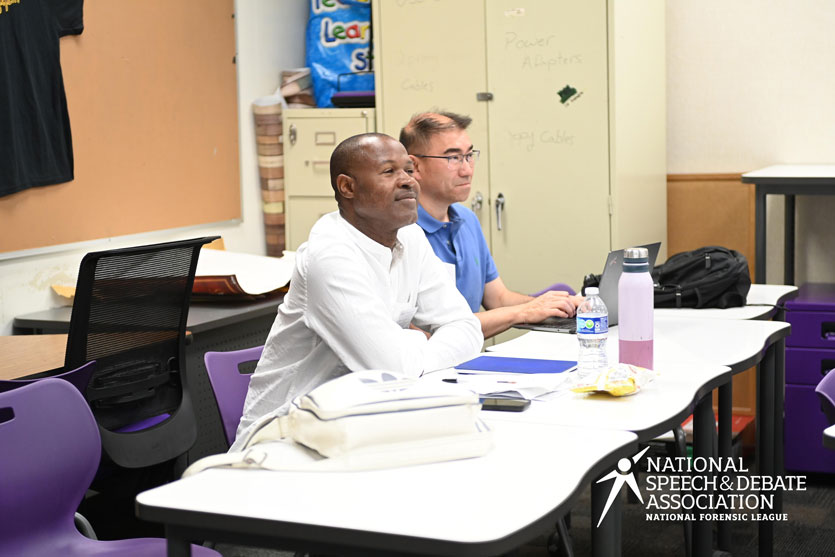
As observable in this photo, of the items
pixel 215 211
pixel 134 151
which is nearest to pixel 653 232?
pixel 215 211

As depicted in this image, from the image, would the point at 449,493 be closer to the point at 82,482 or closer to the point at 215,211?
the point at 82,482

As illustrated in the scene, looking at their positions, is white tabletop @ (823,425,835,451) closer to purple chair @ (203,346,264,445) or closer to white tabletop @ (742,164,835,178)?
purple chair @ (203,346,264,445)

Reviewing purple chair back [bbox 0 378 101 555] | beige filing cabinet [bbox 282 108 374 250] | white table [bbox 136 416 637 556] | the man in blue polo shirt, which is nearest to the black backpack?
the man in blue polo shirt

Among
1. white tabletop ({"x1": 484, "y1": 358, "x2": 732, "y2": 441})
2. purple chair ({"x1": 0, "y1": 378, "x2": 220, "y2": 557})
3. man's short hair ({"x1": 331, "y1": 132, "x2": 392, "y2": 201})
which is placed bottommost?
purple chair ({"x1": 0, "y1": 378, "x2": 220, "y2": 557})

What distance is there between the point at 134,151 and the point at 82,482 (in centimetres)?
227

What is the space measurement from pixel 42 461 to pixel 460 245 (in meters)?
1.53

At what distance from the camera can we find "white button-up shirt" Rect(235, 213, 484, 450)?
202 cm

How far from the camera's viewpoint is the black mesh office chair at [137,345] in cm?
267

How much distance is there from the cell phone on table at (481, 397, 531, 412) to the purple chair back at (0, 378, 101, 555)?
0.79 m

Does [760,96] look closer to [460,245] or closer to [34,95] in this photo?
[460,245]

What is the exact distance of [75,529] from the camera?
2012 millimetres

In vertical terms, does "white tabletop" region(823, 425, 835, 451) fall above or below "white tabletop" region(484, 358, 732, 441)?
below

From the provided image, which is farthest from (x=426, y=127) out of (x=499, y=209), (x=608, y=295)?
(x=499, y=209)

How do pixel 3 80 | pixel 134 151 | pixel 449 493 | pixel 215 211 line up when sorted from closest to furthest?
1. pixel 449 493
2. pixel 3 80
3. pixel 134 151
4. pixel 215 211
